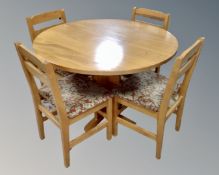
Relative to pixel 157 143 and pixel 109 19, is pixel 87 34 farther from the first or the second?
pixel 157 143

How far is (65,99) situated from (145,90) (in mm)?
665

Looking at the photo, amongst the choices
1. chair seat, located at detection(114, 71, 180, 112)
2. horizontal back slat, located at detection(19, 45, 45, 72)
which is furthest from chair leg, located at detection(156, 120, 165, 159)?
horizontal back slat, located at detection(19, 45, 45, 72)

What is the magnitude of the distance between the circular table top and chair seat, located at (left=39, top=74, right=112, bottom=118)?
29 cm

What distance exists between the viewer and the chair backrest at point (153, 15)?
2.73 meters

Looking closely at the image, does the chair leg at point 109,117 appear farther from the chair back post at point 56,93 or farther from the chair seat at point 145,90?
the chair back post at point 56,93

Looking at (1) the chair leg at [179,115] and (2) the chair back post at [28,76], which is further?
(1) the chair leg at [179,115]

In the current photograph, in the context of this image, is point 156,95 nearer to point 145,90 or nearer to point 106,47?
point 145,90

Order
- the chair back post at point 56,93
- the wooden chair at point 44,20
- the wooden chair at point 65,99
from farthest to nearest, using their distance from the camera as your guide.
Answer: the wooden chair at point 44,20 < the wooden chair at point 65,99 < the chair back post at point 56,93

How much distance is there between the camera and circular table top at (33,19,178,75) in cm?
192

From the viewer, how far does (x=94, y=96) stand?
2.14 meters

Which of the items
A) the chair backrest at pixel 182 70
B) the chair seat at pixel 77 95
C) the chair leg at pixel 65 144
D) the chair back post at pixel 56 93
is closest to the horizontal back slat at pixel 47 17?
the chair seat at pixel 77 95

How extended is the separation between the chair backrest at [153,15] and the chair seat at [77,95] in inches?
41.0

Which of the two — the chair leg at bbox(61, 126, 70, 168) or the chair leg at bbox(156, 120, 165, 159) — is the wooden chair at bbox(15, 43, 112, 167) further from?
the chair leg at bbox(156, 120, 165, 159)

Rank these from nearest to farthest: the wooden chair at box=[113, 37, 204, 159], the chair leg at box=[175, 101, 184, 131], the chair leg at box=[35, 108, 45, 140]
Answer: the wooden chair at box=[113, 37, 204, 159] → the chair leg at box=[35, 108, 45, 140] → the chair leg at box=[175, 101, 184, 131]
